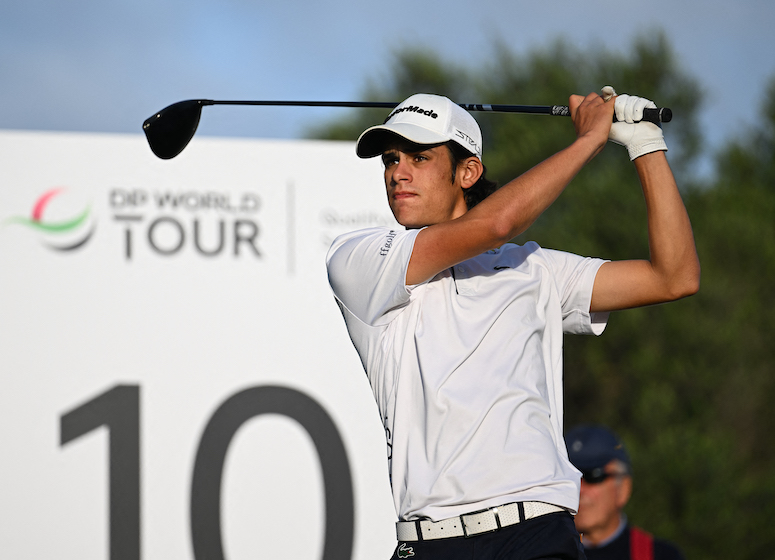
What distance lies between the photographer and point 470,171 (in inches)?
103

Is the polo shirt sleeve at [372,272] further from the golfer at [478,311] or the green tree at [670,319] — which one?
the green tree at [670,319]

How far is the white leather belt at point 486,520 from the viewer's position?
204 centimetres

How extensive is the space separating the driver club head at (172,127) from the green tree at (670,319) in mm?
7333

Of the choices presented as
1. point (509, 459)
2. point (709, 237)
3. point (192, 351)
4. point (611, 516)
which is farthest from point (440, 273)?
point (709, 237)

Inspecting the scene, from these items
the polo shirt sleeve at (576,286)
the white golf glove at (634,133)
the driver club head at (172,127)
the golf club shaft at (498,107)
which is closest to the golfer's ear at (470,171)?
the golf club shaft at (498,107)

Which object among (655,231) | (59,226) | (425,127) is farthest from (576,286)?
(59,226)

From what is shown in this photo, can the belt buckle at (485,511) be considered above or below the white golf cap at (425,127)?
below

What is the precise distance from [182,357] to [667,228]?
101 inches

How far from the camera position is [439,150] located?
2.50 m

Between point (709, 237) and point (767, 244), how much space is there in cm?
92

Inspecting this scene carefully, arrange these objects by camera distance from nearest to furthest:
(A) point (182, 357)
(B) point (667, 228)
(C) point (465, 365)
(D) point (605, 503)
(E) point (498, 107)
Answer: (C) point (465, 365) < (B) point (667, 228) < (E) point (498, 107) < (D) point (605, 503) < (A) point (182, 357)

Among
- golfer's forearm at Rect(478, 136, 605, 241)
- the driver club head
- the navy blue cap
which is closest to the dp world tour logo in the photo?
the driver club head

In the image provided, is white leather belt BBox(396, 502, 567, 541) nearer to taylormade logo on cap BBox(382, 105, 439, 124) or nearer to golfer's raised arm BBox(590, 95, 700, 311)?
golfer's raised arm BBox(590, 95, 700, 311)

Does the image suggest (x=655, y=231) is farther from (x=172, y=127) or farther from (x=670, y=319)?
(x=670, y=319)
